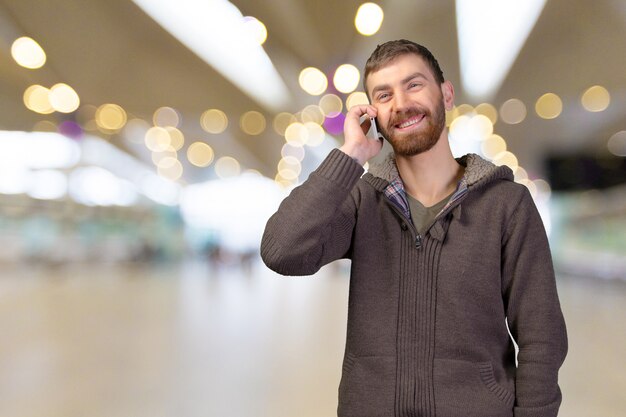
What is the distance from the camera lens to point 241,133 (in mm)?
25531

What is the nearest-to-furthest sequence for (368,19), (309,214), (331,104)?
(309,214) < (368,19) < (331,104)

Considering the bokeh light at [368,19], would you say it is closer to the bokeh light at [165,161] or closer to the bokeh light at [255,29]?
the bokeh light at [255,29]

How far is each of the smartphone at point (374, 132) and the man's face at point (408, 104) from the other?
2 cm

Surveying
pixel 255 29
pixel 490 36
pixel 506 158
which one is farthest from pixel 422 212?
pixel 506 158

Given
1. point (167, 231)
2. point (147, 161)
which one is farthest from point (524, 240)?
point (147, 161)

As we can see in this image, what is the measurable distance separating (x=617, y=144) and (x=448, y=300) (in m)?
22.9

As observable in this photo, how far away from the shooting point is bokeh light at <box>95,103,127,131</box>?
50.0 ft

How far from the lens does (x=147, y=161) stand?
3662 centimetres

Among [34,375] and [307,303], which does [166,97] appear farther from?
[34,375]

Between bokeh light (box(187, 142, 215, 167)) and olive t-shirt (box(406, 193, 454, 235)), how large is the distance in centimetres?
2675

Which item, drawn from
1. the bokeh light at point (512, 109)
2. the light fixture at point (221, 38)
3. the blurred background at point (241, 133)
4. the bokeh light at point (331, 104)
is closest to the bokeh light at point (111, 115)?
the blurred background at point (241, 133)

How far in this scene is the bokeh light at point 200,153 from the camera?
1136 inches

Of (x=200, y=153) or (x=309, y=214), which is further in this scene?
(x=200, y=153)

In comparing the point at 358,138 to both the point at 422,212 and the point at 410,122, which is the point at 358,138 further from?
the point at 422,212
